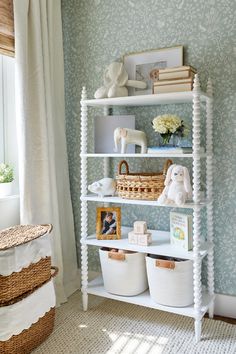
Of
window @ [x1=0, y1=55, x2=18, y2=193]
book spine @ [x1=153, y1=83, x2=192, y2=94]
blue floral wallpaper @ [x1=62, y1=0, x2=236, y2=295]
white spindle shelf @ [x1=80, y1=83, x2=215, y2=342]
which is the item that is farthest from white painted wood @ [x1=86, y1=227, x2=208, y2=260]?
book spine @ [x1=153, y1=83, x2=192, y2=94]

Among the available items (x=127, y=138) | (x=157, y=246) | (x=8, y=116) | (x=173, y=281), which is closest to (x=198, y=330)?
(x=173, y=281)

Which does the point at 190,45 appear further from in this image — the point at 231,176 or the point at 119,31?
the point at 231,176

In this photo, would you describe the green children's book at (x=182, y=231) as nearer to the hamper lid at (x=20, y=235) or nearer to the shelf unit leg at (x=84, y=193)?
the shelf unit leg at (x=84, y=193)

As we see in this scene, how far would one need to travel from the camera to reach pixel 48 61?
7.99 feet

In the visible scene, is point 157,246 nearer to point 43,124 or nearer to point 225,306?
point 225,306

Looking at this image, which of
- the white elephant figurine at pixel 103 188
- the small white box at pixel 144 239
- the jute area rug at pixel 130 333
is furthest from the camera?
the white elephant figurine at pixel 103 188

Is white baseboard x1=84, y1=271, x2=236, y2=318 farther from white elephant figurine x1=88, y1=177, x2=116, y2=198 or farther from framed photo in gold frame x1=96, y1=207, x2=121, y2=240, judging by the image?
white elephant figurine x1=88, y1=177, x2=116, y2=198

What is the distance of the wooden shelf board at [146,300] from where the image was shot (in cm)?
204

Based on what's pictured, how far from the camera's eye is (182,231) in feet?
6.80

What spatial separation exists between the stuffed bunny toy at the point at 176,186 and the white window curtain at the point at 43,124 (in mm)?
835

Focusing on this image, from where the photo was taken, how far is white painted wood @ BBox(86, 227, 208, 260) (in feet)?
6.64

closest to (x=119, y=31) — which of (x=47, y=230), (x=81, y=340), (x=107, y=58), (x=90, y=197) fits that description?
(x=107, y=58)

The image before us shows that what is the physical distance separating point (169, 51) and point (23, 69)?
95 centimetres

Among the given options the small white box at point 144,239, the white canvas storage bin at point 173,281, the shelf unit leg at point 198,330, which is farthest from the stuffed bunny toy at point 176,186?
the shelf unit leg at point 198,330
